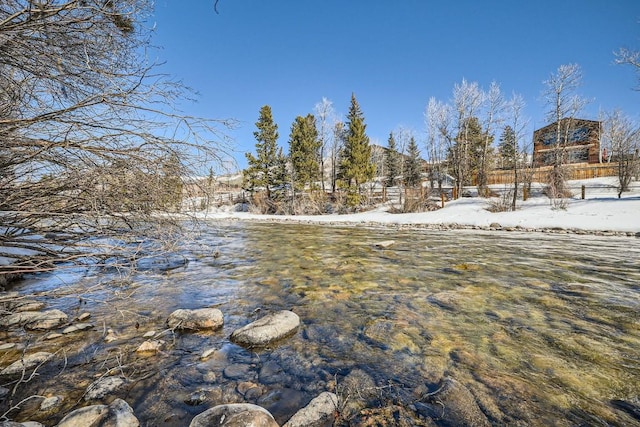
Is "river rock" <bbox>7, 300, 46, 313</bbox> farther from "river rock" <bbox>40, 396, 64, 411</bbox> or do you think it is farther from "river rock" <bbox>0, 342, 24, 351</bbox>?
"river rock" <bbox>40, 396, 64, 411</bbox>

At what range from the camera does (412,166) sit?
37.7 meters

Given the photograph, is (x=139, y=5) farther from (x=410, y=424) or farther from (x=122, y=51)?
(x=410, y=424)

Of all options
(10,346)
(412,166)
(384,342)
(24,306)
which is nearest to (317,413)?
(384,342)

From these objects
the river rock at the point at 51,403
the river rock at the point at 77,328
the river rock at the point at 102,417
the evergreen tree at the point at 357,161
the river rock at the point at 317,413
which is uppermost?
the evergreen tree at the point at 357,161

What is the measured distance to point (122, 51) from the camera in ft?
8.02

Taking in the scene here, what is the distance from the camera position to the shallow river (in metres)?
1.98

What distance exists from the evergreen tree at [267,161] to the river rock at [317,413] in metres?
26.5

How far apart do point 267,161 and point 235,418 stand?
2745 centimetres

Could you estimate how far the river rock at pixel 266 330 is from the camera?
277 centimetres

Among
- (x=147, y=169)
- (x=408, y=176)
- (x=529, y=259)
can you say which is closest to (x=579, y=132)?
(x=408, y=176)

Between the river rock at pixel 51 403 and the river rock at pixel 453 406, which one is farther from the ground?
the river rock at pixel 51 403

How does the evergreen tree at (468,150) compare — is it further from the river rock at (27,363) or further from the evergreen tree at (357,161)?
the river rock at (27,363)

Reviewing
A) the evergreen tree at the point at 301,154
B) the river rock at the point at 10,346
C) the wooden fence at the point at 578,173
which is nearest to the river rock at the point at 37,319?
the river rock at the point at 10,346

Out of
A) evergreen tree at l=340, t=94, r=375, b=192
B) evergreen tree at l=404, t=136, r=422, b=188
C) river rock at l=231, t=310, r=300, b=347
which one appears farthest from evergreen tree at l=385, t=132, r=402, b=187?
river rock at l=231, t=310, r=300, b=347
